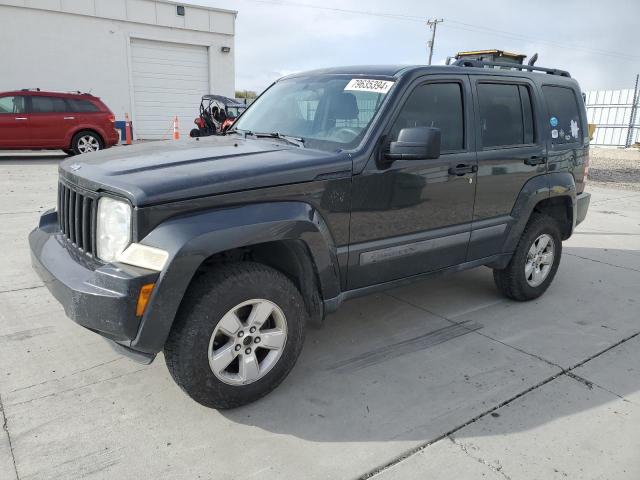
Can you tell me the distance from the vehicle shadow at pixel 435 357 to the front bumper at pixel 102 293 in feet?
2.64

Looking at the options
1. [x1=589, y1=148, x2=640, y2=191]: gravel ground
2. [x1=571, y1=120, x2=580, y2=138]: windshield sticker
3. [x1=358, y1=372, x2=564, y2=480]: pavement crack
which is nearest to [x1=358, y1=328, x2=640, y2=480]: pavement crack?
[x1=358, y1=372, x2=564, y2=480]: pavement crack

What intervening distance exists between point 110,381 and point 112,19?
17.7m

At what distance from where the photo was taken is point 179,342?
2.48 m

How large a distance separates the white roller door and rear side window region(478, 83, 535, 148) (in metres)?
17.2

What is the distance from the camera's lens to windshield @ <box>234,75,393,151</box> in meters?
3.24

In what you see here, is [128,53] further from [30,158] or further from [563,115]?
[563,115]

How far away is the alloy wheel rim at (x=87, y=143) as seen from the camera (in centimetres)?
1280

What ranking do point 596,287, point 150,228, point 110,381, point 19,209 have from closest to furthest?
point 150,228 < point 110,381 < point 596,287 < point 19,209

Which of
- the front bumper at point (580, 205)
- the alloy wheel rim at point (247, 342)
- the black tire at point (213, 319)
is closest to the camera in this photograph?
the black tire at point (213, 319)

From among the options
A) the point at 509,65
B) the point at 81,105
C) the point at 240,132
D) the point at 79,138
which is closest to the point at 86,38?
the point at 81,105

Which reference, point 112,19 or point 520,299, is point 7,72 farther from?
point 520,299

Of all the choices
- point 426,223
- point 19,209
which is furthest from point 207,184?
point 19,209

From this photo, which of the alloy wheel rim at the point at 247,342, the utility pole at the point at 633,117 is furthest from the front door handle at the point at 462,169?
the utility pole at the point at 633,117

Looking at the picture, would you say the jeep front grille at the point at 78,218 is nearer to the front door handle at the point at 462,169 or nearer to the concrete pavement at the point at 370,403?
the concrete pavement at the point at 370,403
